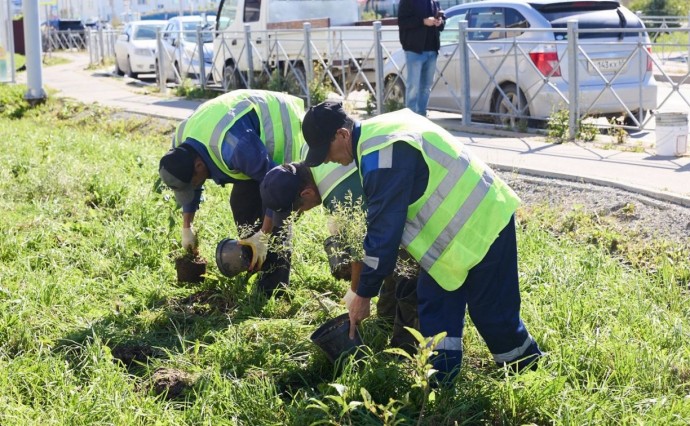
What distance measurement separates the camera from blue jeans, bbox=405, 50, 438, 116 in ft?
32.3

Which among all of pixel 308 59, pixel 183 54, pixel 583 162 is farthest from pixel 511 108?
pixel 183 54

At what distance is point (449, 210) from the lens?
12.6 ft

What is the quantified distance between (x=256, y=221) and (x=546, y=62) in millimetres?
5398

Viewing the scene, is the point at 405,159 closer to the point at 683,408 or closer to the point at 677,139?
the point at 683,408

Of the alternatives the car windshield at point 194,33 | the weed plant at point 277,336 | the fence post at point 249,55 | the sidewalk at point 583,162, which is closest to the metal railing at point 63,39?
the car windshield at point 194,33

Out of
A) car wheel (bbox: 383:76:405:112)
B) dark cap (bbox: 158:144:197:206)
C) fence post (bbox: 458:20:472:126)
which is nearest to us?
dark cap (bbox: 158:144:197:206)

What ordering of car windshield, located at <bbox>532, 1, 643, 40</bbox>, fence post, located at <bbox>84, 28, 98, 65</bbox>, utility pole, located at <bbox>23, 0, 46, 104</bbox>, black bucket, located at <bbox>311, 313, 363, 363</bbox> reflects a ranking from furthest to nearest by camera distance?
fence post, located at <bbox>84, 28, 98, 65</bbox> < utility pole, located at <bbox>23, 0, 46, 104</bbox> < car windshield, located at <bbox>532, 1, 643, 40</bbox> < black bucket, located at <bbox>311, 313, 363, 363</bbox>

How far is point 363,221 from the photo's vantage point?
3.93m

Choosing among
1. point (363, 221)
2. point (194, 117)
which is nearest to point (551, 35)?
point (194, 117)

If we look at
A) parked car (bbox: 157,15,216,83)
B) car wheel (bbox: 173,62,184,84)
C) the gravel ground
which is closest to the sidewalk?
the gravel ground

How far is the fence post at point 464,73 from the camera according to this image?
1056 cm

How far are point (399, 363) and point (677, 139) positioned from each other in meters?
5.21

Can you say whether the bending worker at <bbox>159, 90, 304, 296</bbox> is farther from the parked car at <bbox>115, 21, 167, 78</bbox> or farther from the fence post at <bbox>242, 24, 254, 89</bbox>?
the parked car at <bbox>115, 21, 167, 78</bbox>

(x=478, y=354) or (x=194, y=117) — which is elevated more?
(x=194, y=117)
